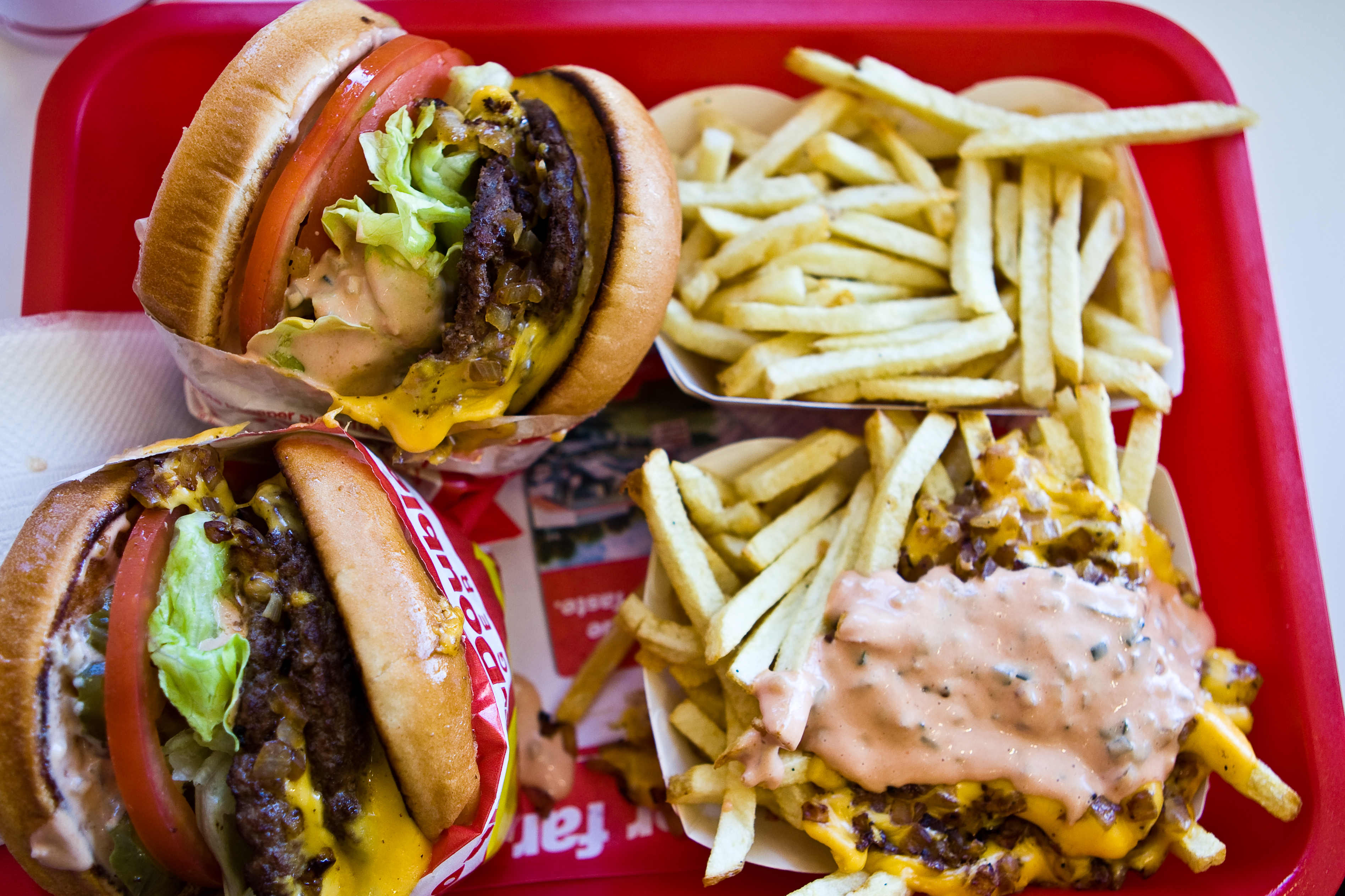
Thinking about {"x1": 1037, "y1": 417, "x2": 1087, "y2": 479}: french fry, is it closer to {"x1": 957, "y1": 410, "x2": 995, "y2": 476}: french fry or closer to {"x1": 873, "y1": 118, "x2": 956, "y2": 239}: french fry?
{"x1": 957, "y1": 410, "x2": 995, "y2": 476}: french fry

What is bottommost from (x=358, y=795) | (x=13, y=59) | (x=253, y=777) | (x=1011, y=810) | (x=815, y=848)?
(x=815, y=848)

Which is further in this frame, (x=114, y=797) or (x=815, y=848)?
(x=815, y=848)

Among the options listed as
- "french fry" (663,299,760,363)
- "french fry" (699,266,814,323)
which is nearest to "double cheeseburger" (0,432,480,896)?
"french fry" (663,299,760,363)

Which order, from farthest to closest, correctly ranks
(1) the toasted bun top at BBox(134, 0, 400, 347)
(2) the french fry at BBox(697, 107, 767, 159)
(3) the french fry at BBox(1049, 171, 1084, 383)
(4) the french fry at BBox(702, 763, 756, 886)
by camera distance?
(2) the french fry at BBox(697, 107, 767, 159) → (3) the french fry at BBox(1049, 171, 1084, 383) → (4) the french fry at BBox(702, 763, 756, 886) → (1) the toasted bun top at BBox(134, 0, 400, 347)

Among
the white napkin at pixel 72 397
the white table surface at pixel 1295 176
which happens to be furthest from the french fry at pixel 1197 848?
the white napkin at pixel 72 397

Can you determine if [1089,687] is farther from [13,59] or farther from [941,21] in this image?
[13,59]

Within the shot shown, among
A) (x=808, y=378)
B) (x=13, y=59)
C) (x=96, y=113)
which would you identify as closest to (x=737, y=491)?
(x=808, y=378)
